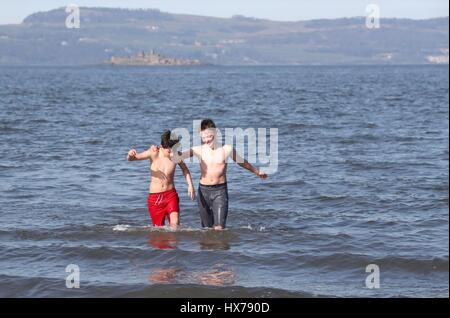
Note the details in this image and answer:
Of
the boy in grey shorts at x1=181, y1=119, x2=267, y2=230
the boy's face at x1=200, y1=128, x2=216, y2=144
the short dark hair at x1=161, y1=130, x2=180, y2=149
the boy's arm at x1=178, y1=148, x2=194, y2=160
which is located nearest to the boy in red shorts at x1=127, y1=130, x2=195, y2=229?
the short dark hair at x1=161, y1=130, x2=180, y2=149

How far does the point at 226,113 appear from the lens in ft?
143

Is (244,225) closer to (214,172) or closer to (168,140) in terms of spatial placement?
(214,172)

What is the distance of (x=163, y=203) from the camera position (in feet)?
39.4

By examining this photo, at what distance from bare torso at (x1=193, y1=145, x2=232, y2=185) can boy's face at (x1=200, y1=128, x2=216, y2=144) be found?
186mm

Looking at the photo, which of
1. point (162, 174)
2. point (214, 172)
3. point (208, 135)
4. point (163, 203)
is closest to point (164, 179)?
point (162, 174)

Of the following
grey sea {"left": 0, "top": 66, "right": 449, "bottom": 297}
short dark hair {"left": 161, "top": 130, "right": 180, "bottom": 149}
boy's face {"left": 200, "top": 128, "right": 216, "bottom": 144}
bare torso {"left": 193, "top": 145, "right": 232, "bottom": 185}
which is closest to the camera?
grey sea {"left": 0, "top": 66, "right": 449, "bottom": 297}

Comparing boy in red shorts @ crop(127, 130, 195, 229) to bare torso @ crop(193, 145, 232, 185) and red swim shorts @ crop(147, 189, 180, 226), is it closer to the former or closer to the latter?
red swim shorts @ crop(147, 189, 180, 226)

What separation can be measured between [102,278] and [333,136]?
63.8ft

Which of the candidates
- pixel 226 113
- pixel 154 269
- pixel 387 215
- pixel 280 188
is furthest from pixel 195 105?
pixel 154 269

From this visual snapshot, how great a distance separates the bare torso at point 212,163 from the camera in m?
11.6

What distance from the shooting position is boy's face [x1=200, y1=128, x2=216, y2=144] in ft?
36.9

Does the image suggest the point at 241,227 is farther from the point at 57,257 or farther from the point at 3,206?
the point at 3,206

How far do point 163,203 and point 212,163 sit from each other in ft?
3.33

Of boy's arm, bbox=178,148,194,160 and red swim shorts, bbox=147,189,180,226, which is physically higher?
boy's arm, bbox=178,148,194,160
